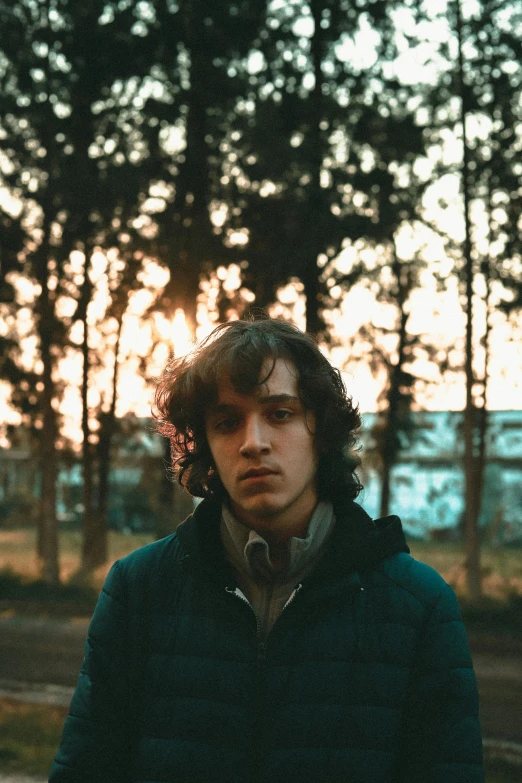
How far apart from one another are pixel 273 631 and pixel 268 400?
22.8 inches

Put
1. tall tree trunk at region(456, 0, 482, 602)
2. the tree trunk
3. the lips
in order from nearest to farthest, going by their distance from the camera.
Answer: the lips, tall tree trunk at region(456, 0, 482, 602), the tree trunk

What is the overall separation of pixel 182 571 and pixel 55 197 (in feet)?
50.8

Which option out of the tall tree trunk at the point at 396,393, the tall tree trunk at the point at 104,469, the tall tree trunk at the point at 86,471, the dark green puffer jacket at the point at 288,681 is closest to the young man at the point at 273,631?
the dark green puffer jacket at the point at 288,681

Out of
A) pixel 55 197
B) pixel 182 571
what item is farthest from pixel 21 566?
pixel 182 571

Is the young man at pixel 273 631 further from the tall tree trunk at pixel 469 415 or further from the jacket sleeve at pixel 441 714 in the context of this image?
the tall tree trunk at pixel 469 415

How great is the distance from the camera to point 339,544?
227 cm

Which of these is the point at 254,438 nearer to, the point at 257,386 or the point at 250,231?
the point at 257,386

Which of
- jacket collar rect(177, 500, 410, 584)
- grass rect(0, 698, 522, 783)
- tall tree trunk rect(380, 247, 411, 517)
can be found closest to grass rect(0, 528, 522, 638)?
tall tree trunk rect(380, 247, 411, 517)

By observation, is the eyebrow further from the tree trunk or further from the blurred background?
the tree trunk

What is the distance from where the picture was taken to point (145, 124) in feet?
48.5

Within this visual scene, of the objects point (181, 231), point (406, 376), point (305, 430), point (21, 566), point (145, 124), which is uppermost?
point (145, 124)

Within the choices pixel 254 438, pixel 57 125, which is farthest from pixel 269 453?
pixel 57 125

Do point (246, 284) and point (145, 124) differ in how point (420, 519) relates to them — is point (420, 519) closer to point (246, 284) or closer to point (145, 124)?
point (246, 284)

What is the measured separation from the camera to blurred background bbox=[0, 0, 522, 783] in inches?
542
